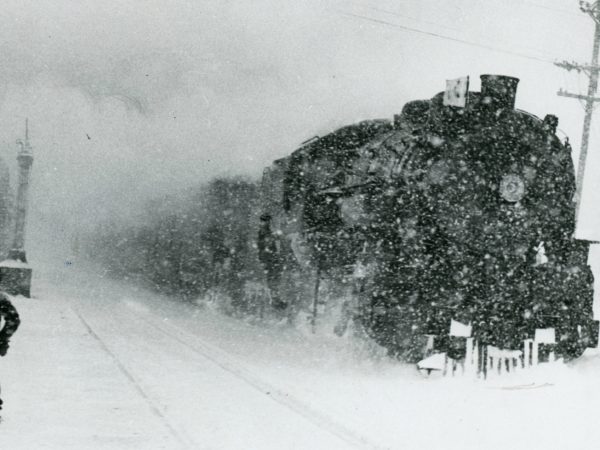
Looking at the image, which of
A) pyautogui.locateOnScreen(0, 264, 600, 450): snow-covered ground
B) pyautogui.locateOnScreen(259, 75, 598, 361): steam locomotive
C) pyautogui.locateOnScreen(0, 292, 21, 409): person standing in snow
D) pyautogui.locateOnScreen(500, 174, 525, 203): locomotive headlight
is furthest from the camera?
pyautogui.locateOnScreen(500, 174, 525, 203): locomotive headlight

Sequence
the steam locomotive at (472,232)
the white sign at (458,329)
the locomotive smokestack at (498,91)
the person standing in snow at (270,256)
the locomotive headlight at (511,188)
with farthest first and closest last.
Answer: the person standing in snow at (270,256), the locomotive smokestack at (498,91), the locomotive headlight at (511,188), the steam locomotive at (472,232), the white sign at (458,329)

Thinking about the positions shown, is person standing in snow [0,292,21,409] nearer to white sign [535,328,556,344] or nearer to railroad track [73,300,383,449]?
railroad track [73,300,383,449]

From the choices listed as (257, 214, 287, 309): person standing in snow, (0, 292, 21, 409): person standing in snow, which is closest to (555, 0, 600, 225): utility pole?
(257, 214, 287, 309): person standing in snow

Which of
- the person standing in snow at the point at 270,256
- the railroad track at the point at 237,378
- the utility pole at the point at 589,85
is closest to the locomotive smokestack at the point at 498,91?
the railroad track at the point at 237,378

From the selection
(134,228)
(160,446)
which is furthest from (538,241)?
(134,228)

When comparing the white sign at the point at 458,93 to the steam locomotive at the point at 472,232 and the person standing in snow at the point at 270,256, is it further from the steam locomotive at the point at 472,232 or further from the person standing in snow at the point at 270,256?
the person standing in snow at the point at 270,256

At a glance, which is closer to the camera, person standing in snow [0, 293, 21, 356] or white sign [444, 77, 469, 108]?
person standing in snow [0, 293, 21, 356]
